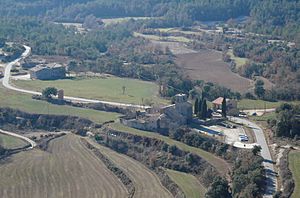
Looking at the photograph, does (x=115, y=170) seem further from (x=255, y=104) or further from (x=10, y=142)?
(x=255, y=104)

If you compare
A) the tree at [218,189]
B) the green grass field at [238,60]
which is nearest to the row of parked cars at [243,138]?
the tree at [218,189]

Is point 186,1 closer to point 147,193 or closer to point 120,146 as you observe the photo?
point 120,146

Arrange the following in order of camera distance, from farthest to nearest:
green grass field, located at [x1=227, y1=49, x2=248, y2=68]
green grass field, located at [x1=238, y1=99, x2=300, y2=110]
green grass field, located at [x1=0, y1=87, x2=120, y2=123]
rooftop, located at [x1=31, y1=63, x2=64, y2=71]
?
green grass field, located at [x1=227, y1=49, x2=248, y2=68]
rooftop, located at [x1=31, y1=63, x2=64, y2=71]
green grass field, located at [x1=238, y1=99, x2=300, y2=110]
green grass field, located at [x1=0, y1=87, x2=120, y2=123]

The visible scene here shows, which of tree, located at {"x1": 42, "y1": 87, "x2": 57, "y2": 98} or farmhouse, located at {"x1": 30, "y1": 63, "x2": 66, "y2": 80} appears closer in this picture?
tree, located at {"x1": 42, "y1": 87, "x2": 57, "y2": 98}

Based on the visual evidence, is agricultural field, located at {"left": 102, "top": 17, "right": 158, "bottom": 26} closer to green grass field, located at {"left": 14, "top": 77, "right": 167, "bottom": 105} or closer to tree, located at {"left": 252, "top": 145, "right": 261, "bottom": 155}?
green grass field, located at {"left": 14, "top": 77, "right": 167, "bottom": 105}

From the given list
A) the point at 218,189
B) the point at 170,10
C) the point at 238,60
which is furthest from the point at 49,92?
the point at 170,10

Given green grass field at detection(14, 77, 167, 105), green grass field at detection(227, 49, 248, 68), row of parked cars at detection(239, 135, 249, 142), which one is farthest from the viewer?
green grass field at detection(227, 49, 248, 68)

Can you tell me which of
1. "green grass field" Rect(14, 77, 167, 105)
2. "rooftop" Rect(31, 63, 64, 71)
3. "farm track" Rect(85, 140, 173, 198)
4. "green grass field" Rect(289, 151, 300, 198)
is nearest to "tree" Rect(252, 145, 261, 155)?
"green grass field" Rect(289, 151, 300, 198)

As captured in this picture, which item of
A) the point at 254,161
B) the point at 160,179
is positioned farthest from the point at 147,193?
the point at 254,161
